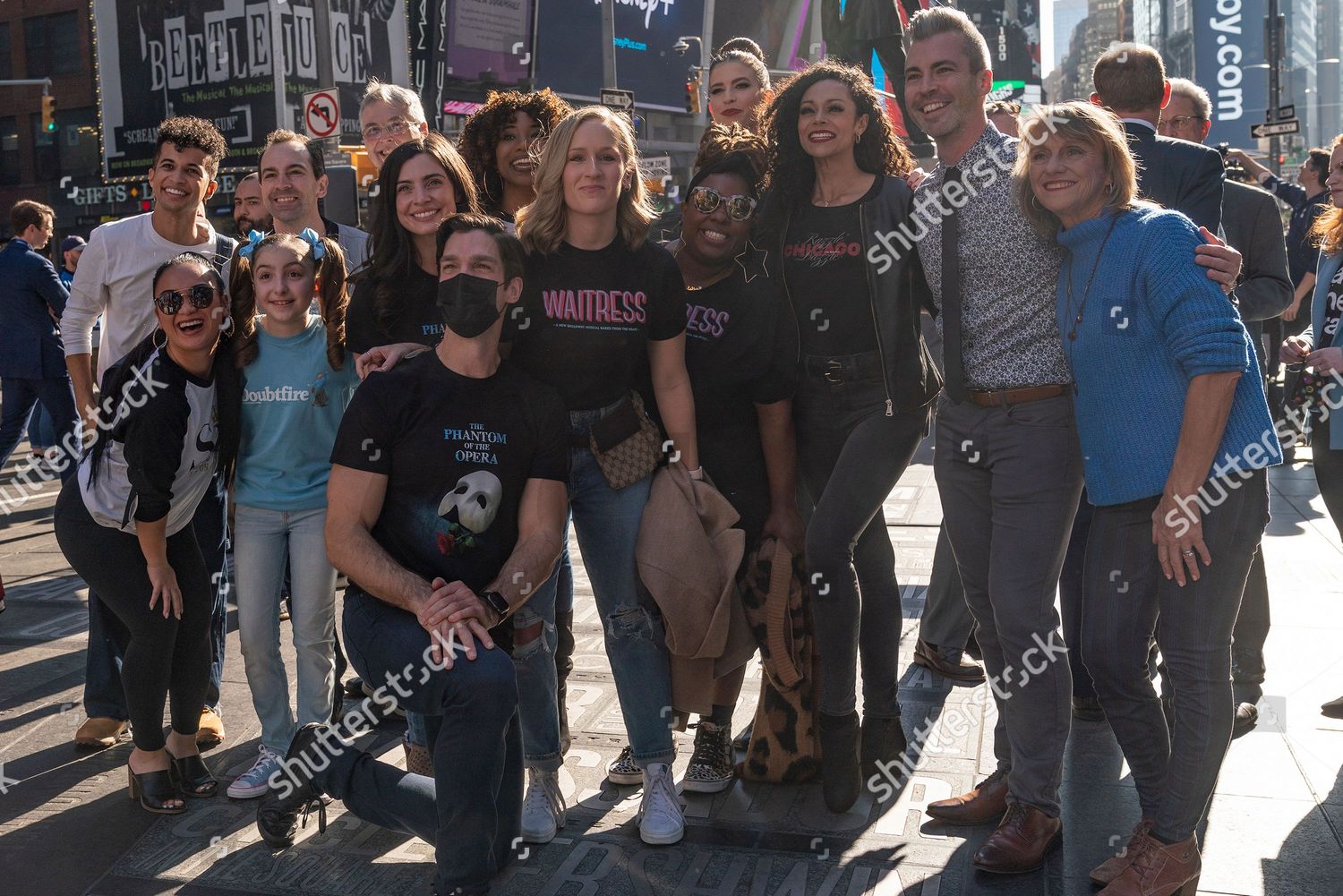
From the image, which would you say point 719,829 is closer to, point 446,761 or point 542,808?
point 542,808

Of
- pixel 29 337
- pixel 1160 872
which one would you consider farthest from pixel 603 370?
pixel 29 337

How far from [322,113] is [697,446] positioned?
10.9 meters

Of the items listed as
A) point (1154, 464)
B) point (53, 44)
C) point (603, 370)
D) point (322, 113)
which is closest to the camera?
point (1154, 464)

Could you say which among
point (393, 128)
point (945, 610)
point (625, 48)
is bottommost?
point (945, 610)

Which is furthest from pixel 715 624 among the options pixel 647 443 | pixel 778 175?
pixel 778 175

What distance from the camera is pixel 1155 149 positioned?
424 cm

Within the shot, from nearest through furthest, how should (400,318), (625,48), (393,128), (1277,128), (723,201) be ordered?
1. (723,201)
2. (400,318)
3. (393,128)
4. (1277,128)
5. (625,48)

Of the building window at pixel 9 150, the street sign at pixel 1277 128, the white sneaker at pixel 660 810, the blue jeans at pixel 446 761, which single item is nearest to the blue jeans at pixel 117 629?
the blue jeans at pixel 446 761

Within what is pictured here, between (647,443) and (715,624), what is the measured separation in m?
0.61

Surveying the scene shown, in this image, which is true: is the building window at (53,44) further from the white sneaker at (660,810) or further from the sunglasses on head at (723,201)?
the white sneaker at (660,810)

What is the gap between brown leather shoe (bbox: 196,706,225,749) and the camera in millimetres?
4617

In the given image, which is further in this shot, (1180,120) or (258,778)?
(1180,120)

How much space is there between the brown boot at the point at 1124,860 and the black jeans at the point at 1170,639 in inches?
1.2

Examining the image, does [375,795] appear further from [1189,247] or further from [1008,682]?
[1189,247]
